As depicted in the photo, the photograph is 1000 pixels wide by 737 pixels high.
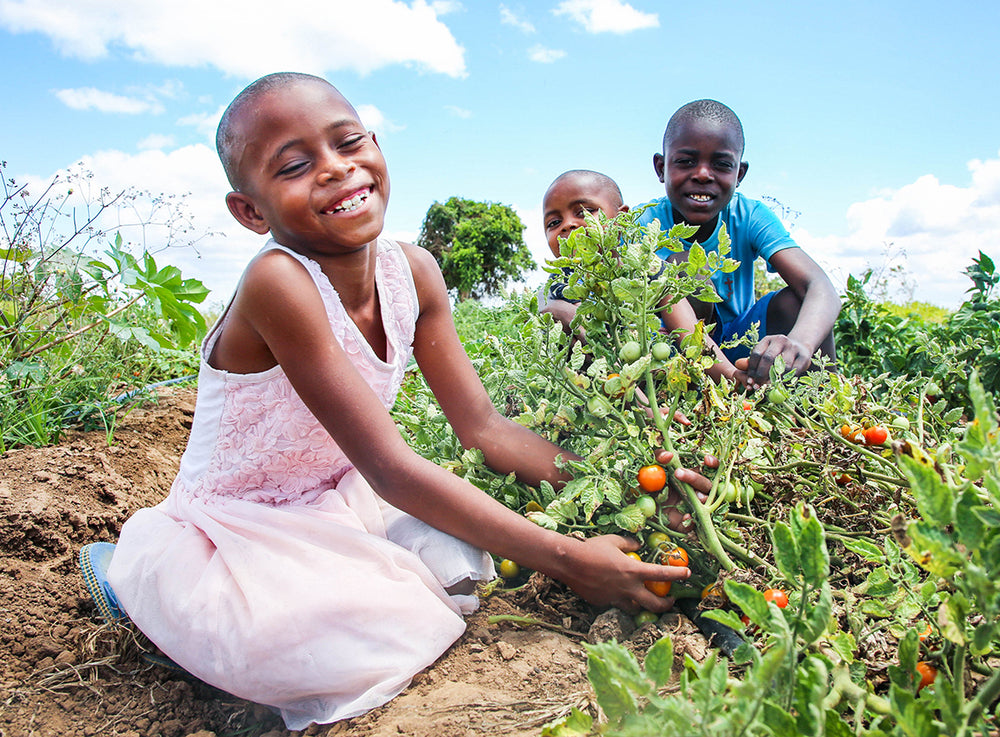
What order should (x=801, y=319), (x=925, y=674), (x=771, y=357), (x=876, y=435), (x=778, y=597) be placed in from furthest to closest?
(x=801, y=319), (x=771, y=357), (x=876, y=435), (x=778, y=597), (x=925, y=674)

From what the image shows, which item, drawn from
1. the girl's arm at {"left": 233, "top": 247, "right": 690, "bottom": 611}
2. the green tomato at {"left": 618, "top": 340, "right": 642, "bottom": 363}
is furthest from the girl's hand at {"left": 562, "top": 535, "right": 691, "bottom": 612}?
the green tomato at {"left": 618, "top": 340, "right": 642, "bottom": 363}

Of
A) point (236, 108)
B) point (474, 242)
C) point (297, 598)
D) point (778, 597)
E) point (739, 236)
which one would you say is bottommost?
point (297, 598)

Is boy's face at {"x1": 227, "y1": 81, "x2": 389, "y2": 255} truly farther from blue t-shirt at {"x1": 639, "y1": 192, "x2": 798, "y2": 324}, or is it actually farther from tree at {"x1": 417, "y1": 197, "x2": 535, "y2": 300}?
tree at {"x1": 417, "y1": 197, "x2": 535, "y2": 300}

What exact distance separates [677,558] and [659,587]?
74 millimetres

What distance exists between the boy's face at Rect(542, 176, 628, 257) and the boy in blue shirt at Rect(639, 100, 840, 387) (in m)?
0.22

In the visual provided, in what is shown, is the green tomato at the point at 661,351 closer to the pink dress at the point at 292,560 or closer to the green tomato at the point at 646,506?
the green tomato at the point at 646,506

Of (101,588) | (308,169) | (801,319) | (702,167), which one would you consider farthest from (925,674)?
→ (702,167)

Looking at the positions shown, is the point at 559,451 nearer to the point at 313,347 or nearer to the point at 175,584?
the point at 313,347

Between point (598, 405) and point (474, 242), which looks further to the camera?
point (474, 242)

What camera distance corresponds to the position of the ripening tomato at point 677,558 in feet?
5.11

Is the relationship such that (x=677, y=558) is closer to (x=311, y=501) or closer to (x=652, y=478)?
(x=652, y=478)

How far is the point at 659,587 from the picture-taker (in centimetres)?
157

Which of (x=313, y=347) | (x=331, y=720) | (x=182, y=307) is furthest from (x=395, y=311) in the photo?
(x=182, y=307)

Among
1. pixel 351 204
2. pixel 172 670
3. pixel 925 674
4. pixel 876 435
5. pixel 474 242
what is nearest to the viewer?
pixel 925 674
